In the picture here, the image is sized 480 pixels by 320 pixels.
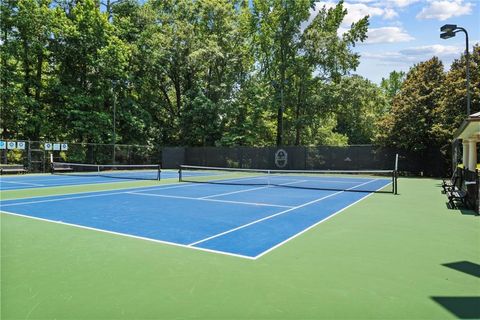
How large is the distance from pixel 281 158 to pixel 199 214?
23367mm

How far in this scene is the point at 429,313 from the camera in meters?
4.01

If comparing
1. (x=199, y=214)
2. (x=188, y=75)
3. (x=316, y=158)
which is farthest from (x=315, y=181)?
(x=188, y=75)

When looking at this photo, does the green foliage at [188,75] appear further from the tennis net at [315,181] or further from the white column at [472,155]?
the white column at [472,155]

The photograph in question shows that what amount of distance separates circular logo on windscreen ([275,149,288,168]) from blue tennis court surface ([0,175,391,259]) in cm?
1740

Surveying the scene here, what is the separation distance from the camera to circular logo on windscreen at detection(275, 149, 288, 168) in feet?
108

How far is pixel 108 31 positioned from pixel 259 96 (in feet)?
51.5

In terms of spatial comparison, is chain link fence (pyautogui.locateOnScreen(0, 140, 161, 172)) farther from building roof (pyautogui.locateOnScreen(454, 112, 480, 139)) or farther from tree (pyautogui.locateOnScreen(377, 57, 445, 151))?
building roof (pyautogui.locateOnScreen(454, 112, 480, 139))

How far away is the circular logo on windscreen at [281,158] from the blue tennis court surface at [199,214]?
57.1ft

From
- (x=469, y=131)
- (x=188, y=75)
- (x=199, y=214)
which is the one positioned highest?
(x=188, y=75)

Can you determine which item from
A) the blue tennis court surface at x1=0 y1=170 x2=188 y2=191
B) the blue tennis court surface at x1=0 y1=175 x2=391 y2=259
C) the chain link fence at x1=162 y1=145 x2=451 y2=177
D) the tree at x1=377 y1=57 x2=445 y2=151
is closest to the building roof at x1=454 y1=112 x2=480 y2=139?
the blue tennis court surface at x1=0 y1=175 x2=391 y2=259

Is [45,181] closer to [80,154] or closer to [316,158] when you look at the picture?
[80,154]

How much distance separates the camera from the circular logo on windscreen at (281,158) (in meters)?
32.8

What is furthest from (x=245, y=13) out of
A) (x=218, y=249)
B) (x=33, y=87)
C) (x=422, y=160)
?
(x=218, y=249)

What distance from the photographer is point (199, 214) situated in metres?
10.1
